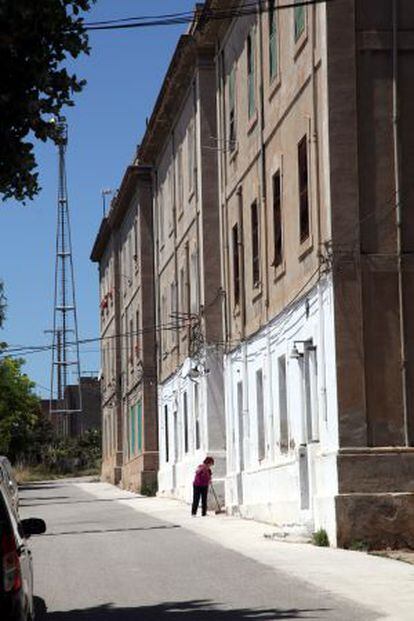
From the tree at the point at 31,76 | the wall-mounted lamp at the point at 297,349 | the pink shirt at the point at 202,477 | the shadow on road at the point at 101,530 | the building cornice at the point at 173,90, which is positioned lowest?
the shadow on road at the point at 101,530

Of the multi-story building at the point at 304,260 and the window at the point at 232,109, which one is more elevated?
the window at the point at 232,109

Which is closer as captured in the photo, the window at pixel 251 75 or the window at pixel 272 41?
the window at pixel 272 41

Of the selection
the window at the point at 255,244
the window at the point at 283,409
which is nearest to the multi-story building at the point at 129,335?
the window at the point at 255,244

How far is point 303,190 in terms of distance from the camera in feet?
82.0

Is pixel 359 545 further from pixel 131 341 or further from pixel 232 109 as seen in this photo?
pixel 131 341

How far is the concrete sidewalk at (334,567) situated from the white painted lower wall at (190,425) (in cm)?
693

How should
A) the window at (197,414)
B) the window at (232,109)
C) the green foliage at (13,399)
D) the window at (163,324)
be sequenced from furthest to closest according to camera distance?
the green foliage at (13,399), the window at (163,324), the window at (197,414), the window at (232,109)

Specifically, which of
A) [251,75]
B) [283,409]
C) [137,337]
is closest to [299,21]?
[251,75]

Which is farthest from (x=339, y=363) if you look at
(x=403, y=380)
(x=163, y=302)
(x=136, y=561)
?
(x=163, y=302)

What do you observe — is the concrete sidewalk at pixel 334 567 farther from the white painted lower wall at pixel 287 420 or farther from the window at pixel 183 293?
the window at pixel 183 293

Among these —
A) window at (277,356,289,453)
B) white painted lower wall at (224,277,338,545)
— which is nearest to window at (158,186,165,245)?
white painted lower wall at (224,277,338,545)

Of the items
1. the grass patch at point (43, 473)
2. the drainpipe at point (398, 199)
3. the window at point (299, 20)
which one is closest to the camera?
the drainpipe at point (398, 199)

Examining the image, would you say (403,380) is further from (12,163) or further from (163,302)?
(163,302)

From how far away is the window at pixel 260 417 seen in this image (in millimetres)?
30188
